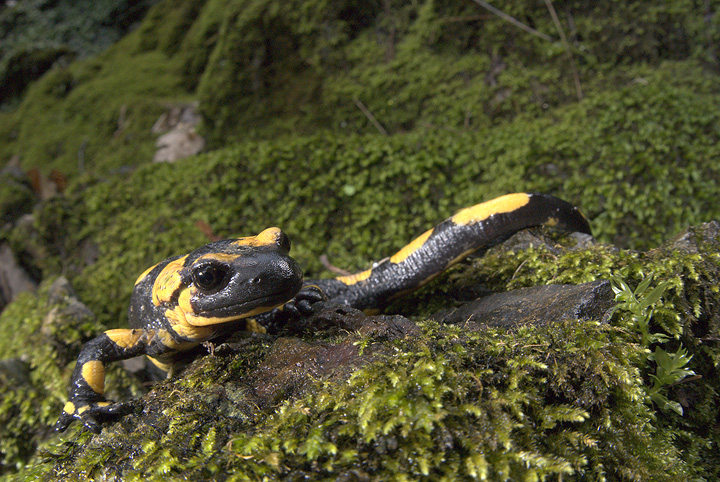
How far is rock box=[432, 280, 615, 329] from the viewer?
1668mm

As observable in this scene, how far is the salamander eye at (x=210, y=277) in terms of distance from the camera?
1729 millimetres

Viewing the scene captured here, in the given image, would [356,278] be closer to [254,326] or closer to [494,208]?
[254,326]

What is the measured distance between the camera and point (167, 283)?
1966mm

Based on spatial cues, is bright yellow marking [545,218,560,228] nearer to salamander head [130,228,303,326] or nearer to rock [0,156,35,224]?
salamander head [130,228,303,326]

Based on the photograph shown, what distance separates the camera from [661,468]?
4.26 ft

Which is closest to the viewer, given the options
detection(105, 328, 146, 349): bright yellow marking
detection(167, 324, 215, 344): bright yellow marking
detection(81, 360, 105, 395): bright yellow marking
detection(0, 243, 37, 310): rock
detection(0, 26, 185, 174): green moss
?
detection(167, 324, 215, 344): bright yellow marking

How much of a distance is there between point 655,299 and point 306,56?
420cm

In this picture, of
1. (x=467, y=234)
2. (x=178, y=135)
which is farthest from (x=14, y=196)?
(x=467, y=234)

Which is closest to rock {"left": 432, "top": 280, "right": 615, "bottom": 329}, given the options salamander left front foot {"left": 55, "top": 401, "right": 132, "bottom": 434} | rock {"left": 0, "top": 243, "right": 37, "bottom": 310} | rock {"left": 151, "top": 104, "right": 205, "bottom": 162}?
salamander left front foot {"left": 55, "top": 401, "right": 132, "bottom": 434}

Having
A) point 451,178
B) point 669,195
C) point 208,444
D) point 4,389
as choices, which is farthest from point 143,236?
point 669,195

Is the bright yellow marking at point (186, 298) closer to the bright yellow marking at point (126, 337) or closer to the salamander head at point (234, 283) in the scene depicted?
the salamander head at point (234, 283)

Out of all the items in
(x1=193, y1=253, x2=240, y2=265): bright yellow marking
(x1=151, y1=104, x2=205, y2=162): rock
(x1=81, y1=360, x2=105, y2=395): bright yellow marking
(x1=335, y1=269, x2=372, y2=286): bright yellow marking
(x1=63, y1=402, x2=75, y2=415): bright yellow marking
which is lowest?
(x1=335, y1=269, x2=372, y2=286): bright yellow marking

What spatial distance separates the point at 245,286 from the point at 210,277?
15 cm

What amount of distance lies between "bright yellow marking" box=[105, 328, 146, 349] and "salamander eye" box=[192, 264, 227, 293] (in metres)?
0.67
